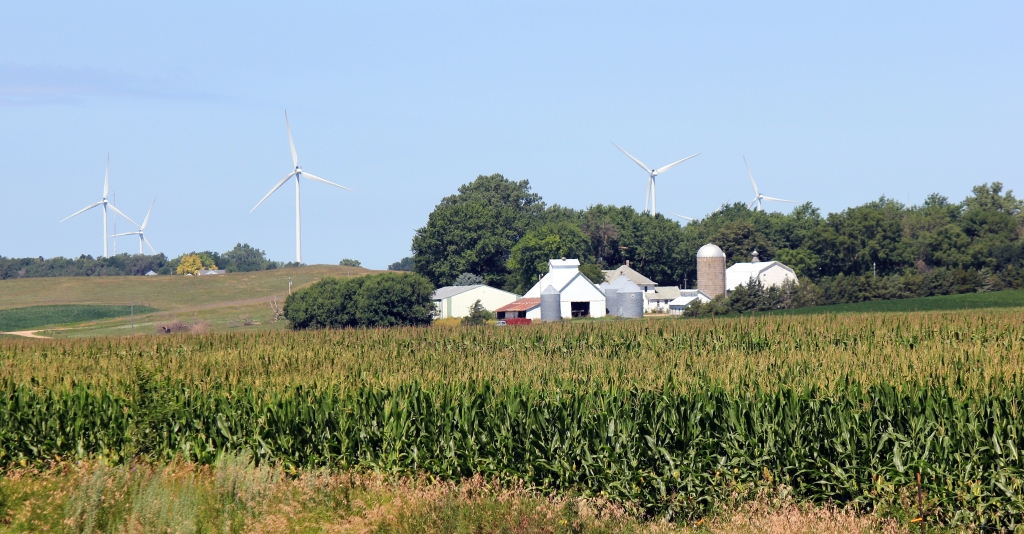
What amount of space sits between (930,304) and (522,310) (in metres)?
44.5

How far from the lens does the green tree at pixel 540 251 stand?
142 metres

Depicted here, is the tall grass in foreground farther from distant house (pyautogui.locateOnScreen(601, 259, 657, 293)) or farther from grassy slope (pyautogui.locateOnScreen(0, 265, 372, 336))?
grassy slope (pyautogui.locateOnScreen(0, 265, 372, 336))

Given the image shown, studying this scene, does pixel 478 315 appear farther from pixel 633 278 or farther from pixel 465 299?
pixel 633 278

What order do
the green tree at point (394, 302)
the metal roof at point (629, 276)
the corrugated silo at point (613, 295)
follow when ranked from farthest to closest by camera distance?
1. the metal roof at point (629, 276)
2. the corrugated silo at point (613, 295)
3. the green tree at point (394, 302)

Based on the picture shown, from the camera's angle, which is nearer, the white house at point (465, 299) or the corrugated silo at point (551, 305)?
the corrugated silo at point (551, 305)

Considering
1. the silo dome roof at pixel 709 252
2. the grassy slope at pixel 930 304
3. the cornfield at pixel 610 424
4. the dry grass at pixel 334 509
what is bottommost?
the dry grass at pixel 334 509

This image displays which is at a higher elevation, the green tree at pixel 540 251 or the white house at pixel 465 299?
the green tree at pixel 540 251

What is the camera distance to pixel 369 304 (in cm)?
10631

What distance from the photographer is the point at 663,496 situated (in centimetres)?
1562

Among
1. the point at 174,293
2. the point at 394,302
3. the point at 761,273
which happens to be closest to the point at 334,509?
the point at 394,302

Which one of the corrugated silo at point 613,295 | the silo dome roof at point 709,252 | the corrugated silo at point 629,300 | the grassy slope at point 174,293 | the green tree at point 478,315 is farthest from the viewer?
the grassy slope at point 174,293

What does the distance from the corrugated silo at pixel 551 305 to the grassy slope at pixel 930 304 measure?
2658cm

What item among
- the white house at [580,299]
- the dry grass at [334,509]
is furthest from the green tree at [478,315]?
the dry grass at [334,509]

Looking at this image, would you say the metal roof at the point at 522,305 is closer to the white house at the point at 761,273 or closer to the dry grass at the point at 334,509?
the white house at the point at 761,273
